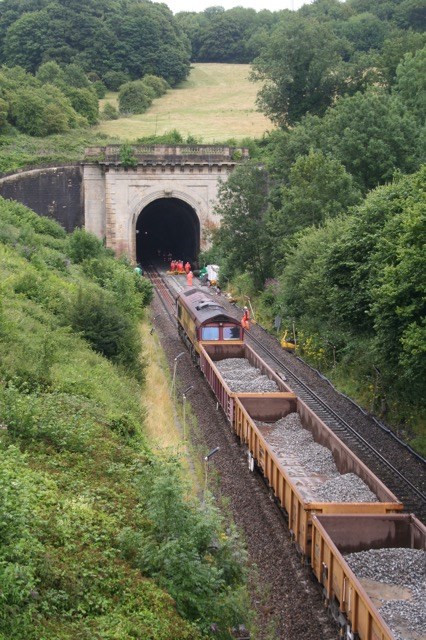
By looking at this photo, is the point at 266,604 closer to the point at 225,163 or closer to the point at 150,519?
the point at 150,519

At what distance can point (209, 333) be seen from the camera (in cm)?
3272

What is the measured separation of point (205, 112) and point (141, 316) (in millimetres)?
55596

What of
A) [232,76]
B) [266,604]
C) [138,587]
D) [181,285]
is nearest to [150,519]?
[138,587]

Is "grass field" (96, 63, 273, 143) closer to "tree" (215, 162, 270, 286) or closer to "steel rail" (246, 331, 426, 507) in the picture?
"tree" (215, 162, 270, 286)

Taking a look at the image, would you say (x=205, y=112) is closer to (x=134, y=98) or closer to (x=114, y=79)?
(x=134, y=98)

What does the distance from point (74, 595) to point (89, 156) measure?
52020mm

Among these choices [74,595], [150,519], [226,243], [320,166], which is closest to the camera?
[74,595]

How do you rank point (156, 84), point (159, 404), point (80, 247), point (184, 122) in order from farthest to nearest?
point (156, 84), point (184, 122), point (80, 247), point (159, 404)

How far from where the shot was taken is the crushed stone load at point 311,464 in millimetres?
17484

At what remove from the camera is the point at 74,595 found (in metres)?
11.8

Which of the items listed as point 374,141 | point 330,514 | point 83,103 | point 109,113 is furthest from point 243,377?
point 109,113

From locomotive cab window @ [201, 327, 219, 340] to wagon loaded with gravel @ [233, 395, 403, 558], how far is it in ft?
29.2

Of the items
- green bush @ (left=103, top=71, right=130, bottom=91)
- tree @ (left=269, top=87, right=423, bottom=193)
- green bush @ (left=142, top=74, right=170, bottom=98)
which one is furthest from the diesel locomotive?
green bush @ (left=103, top=71, right=130, bottom=91)

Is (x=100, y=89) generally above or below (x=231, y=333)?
above
